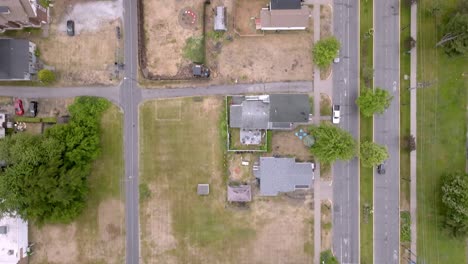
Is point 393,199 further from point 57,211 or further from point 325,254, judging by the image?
point 57,211

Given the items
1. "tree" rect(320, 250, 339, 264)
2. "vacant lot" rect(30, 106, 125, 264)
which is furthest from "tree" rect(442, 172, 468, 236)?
"vacant lot" rect(30, 106, 125, 264)

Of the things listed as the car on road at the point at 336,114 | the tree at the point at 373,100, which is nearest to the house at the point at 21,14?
the car on road at the point at 336,114

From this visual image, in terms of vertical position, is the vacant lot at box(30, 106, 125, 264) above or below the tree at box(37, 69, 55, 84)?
below

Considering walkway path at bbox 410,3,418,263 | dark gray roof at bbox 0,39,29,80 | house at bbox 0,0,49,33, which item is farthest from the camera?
walkway path at bbox 410,3,418,263

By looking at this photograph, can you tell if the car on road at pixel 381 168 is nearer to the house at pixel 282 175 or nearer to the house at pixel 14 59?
the house at pixel 282 175

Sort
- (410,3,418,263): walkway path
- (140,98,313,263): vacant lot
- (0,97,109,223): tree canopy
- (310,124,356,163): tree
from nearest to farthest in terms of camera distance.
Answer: (310,124,356,163): tree → (0,97,109,223): tree canopy → (410,3,418,263): walkway path → (140,98,313,263): vacant lot

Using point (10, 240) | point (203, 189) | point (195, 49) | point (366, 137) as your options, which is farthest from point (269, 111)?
point (10, 240)

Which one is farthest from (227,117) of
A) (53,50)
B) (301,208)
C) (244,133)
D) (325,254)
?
(53,50)

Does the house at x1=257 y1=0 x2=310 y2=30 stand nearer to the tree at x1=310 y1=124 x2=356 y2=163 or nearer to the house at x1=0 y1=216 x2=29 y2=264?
the tree at x1=310 y1=124 x2=356 y2=163
